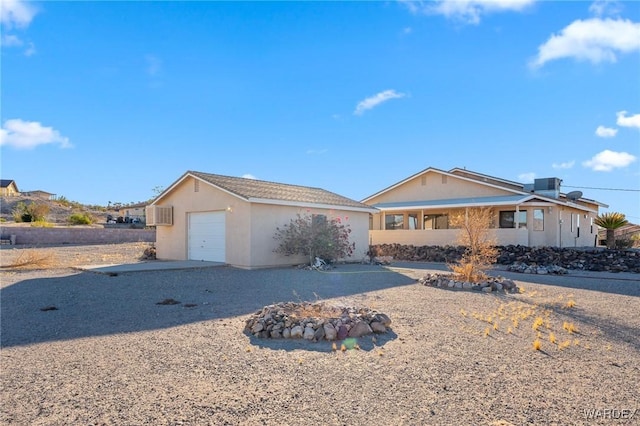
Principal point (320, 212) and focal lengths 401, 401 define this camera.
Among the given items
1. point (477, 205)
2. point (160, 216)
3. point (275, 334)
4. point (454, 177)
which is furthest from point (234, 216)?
point (454, 177)

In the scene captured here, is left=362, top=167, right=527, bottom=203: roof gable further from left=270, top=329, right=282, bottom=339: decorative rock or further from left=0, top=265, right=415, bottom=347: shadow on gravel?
left=270, top=329, right=282, bottom=339: decorative rock

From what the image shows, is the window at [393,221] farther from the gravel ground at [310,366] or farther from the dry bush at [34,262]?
the dry bush at [34,262]

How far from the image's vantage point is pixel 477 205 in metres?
20.2

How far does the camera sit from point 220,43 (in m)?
14.1

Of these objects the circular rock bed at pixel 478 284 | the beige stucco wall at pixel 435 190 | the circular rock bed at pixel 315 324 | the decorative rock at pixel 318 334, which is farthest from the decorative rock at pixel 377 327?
the beige stucco wall at pixel 435 190

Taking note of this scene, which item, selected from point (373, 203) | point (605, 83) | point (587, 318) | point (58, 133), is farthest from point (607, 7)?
point (58, 133)

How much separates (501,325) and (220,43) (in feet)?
41.7

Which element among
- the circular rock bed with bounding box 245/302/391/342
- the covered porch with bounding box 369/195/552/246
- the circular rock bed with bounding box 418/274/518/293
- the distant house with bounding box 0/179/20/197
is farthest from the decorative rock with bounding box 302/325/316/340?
the distant house with bounding box 0/179/20/197

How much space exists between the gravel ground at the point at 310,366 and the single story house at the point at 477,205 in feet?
41.0

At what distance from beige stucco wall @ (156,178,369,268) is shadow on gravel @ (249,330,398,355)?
900 cm

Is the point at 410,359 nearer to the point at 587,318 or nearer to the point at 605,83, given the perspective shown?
the point at 587,318

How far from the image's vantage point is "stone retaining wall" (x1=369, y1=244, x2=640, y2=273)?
15.3 metres

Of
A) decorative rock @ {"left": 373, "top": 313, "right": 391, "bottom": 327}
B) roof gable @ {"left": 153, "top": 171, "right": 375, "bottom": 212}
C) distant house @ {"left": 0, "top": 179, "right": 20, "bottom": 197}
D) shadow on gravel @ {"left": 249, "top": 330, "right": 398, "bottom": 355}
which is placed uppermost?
distant house @ {"left": 0, "top": 179, "right": 20, "bottom": 197}

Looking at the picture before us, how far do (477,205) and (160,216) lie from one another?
15170 millimetres
